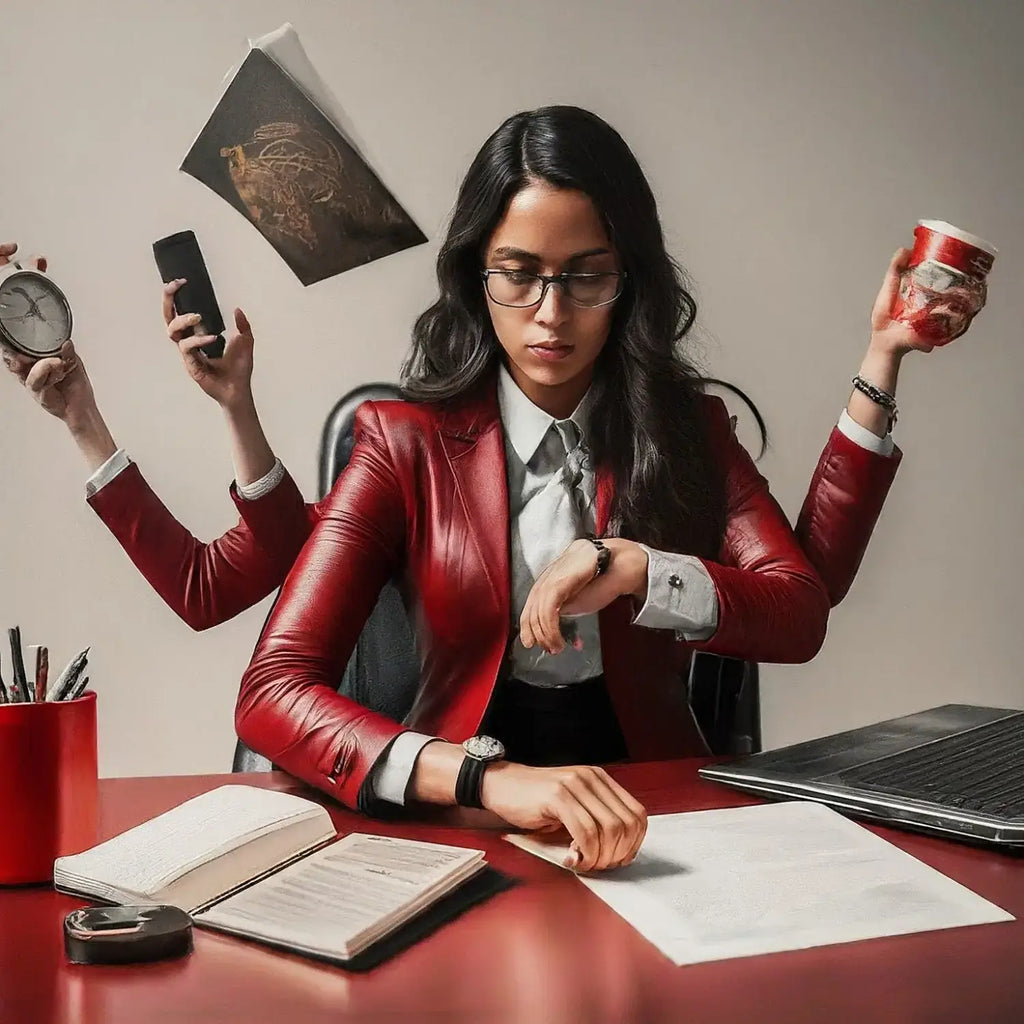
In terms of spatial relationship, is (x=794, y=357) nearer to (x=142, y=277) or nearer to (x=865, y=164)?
(x=865, y=164)

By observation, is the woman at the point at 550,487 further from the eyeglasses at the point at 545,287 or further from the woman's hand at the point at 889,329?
the woman's hand at the point at 889,329

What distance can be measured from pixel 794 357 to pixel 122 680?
107 centimetres

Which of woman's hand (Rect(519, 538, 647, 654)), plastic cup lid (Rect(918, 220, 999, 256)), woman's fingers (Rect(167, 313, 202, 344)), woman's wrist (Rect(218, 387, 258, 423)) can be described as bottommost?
woman's hand (Rect(519, 538, 647, 654))

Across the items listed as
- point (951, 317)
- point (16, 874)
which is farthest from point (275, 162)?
point (16, 874)

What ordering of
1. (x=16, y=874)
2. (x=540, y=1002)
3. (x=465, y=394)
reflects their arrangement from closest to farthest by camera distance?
1. (x=540, y=1002)
2. (x=16, y=874)
3. (x=465, y=394)

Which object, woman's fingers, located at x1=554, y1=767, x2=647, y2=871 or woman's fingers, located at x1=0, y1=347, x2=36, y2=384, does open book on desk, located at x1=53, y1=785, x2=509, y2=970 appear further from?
woman's fingers, located at x1=0, y1=347, x2=36, y2=384

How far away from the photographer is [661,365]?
1.50 m

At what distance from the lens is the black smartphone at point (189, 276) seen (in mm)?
1574

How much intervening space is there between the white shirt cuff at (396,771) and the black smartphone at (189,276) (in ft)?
2.46

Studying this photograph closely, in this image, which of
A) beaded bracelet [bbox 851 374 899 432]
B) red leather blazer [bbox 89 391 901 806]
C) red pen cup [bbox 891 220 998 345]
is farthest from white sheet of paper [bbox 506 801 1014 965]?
Result: beaded bracelet [bbox 851 374 899 432]

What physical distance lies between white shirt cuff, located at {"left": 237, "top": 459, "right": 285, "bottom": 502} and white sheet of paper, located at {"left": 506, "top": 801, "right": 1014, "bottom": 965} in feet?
2.42

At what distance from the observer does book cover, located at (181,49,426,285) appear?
1.60 meters

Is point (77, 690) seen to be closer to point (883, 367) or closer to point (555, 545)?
point (555, 545)

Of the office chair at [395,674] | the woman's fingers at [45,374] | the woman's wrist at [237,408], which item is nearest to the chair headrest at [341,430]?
the office chair at [395,674]
